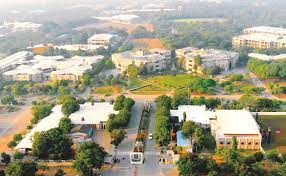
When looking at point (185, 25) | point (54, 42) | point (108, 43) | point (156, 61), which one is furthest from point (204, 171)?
point (185, 25)

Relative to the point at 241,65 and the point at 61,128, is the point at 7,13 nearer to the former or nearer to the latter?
the point at 241,65

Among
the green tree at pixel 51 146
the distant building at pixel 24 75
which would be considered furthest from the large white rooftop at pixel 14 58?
the green tree at pixel 51 146

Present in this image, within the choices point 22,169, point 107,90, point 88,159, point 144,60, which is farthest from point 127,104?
point 144,60

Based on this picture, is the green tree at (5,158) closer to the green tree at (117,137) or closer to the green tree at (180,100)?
the green tree at (117,137)

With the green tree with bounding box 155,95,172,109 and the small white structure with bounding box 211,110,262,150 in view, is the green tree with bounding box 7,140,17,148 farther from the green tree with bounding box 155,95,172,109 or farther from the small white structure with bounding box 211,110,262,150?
the small white structure with bounding box 211,110,262,150

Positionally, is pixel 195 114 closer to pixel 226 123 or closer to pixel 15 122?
pixel 226 123

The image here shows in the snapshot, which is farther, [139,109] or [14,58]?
[14,58]
